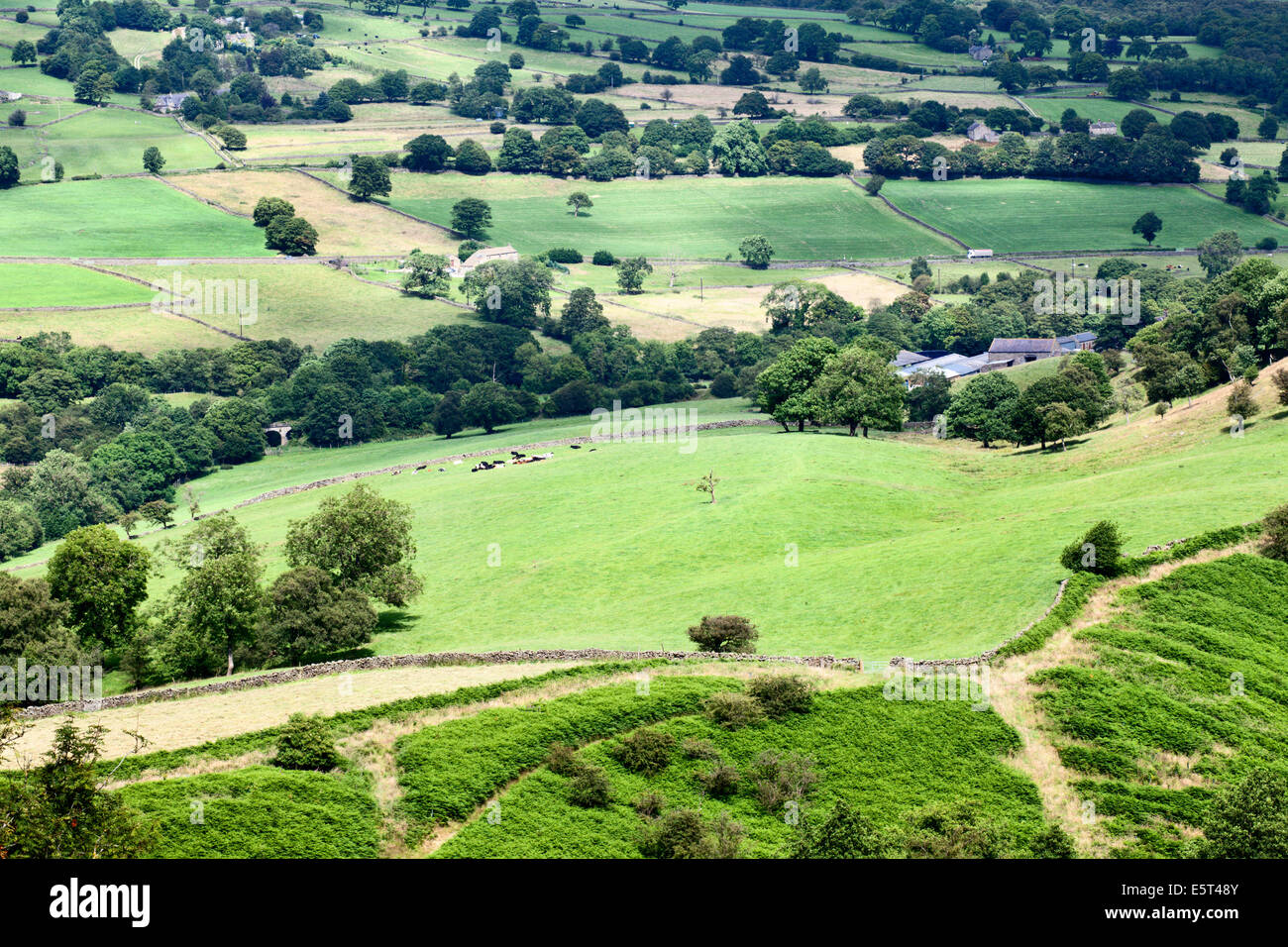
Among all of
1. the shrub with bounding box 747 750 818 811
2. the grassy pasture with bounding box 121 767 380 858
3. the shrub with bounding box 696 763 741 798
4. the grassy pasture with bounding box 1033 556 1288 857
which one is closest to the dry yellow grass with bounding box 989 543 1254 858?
the grassy pasture with bounding box 1033 556 1288 857

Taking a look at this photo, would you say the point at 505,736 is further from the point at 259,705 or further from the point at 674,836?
the point at 259,705

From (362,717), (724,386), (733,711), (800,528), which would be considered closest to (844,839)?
(733,711)

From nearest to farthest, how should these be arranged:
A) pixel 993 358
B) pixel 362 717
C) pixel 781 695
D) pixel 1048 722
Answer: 1. pixel 362 717
2. pixel 1048 722
3. pixel 781 695
4. pixel 993 358

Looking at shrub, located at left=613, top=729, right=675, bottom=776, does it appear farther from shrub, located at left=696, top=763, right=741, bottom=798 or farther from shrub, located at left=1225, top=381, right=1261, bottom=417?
shrub, located at left=1225, top=381, right=1261, bottom=417

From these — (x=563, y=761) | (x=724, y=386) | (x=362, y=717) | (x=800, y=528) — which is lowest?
(x=724, y=386)

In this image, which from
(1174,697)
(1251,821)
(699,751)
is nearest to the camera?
(1251,821)
